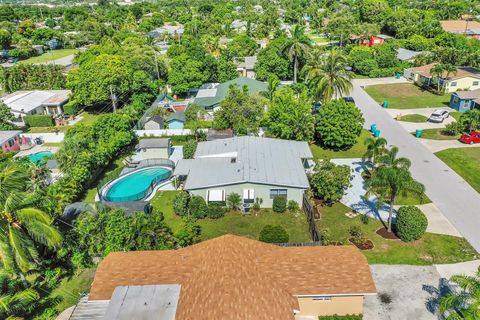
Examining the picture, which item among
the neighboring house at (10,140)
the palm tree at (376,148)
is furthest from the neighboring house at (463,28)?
the neighboring house at (10,140)

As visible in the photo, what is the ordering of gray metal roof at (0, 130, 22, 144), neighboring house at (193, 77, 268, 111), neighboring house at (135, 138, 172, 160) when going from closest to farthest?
neighboring house at (135, 138, 172, 160) → gray metal roof at (0, 130, 22, 144) → neighboring house at (193, 77, 268, 111)

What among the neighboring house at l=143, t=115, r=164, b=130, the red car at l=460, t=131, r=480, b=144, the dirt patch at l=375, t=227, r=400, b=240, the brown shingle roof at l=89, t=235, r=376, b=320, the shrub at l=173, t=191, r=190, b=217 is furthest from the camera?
the neighboring house at l=143, t=115, r=164, b=130

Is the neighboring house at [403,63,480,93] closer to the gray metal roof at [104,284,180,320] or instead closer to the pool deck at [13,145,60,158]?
the pool deck at [13,145,60,158]

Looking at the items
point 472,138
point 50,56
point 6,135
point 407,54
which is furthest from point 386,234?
point 50,56

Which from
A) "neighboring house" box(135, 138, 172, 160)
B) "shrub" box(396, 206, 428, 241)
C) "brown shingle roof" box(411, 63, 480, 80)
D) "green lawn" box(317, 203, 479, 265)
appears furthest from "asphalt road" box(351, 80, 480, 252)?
"neighboring house" box(135, 138, 172, 160)

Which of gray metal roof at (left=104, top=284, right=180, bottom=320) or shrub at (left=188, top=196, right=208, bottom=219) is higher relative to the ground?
gray metal roof at (left=104, top=284, right=180, bottom=320)

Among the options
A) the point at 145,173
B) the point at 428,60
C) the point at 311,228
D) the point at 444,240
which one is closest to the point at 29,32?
the point at 145,173

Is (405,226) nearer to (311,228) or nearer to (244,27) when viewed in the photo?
(311,228)
